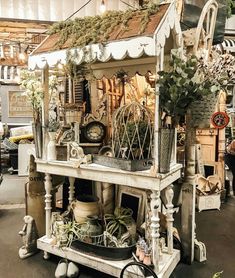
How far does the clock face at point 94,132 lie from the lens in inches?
119

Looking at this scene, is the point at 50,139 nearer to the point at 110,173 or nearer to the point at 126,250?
the point at 110,173

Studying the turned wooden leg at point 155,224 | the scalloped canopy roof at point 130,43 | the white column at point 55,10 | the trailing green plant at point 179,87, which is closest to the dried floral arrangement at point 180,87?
the trailing green plant at point 179,87

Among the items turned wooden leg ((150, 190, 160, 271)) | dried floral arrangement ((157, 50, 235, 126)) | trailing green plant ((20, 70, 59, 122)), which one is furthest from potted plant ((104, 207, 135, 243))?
trailing green plant ((20, 70, 59, 122))

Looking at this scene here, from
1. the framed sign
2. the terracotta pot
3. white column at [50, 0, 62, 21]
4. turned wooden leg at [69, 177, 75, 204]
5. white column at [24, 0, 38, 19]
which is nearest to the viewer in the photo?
the terracotta pot

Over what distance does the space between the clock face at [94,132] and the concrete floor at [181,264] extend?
3.88 feet

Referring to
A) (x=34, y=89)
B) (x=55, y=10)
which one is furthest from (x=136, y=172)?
(x=55, y=10)

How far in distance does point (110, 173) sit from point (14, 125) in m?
6.88

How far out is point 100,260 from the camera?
257cm

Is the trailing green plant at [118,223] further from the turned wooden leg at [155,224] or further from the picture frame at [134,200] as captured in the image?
the turned wooden leg at [155,224]

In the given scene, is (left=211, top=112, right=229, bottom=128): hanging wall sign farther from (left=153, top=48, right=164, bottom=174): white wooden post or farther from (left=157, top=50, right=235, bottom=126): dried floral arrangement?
(left=153, top=48, right=164, bottom=174): white wooden post

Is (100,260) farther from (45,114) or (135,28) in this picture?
(135,28)

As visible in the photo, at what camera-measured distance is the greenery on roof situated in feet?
7.68

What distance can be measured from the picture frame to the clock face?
0.55 metres

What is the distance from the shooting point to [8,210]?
4.47 m
